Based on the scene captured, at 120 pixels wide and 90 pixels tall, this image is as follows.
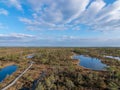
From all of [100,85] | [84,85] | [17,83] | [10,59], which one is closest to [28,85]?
[17,83]

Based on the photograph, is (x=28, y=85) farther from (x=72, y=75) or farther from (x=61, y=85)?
(x=72, y=75)

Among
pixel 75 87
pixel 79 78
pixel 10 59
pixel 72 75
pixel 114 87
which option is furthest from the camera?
pixel 10 59

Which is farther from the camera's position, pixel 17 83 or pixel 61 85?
pixel 17 83

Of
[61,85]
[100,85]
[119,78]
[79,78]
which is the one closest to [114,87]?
[100,85]

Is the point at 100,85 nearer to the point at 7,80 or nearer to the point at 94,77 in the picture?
the point at 94,77

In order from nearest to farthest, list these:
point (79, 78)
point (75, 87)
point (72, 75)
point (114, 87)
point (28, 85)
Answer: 1. point (114, 87)
2. point (75, 87)
3. point (28, 85)
4. point (79, 78)
5. point (72, 75)

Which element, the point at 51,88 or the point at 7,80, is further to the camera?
the point at 7,80

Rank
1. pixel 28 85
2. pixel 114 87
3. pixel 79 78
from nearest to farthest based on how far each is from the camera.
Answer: pixel 114 87
pixel 28 85
pixel 79 78

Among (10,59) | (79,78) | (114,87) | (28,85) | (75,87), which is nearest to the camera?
(114,87)
